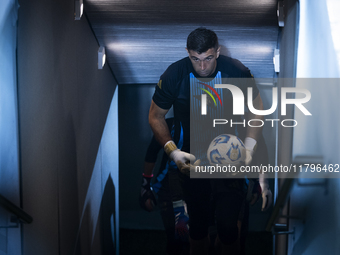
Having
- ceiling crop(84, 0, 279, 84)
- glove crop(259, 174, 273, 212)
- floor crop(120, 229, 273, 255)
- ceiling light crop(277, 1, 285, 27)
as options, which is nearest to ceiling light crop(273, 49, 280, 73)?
ceiling crop(84, 0, 279, 84)

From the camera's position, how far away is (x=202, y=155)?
2303 mm

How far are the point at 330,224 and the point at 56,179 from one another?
1538mm

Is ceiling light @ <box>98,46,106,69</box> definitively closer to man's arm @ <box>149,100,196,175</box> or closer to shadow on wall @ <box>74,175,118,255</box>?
man's arm @ <box>149,100,196,175</box>

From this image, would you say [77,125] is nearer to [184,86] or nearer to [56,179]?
[56,179]

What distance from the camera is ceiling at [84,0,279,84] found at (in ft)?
7.51

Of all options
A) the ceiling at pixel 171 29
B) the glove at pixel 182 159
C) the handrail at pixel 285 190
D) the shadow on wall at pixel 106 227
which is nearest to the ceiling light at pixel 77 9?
the ceiling at pixel 171 29

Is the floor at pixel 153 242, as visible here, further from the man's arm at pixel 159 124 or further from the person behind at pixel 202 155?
the man's arm at pixel 159 124

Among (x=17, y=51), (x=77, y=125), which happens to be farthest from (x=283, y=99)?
(x=17, y=51)

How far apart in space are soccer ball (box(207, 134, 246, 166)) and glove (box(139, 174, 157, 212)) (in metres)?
0.52

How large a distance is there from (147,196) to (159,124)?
0.52 m

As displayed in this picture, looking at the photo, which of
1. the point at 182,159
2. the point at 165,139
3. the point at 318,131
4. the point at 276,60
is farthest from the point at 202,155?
the point at 276,60

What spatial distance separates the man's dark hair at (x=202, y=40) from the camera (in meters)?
2.28

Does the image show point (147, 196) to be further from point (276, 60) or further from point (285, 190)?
point (276, 60)

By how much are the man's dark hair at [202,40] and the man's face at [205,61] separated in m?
0.03
